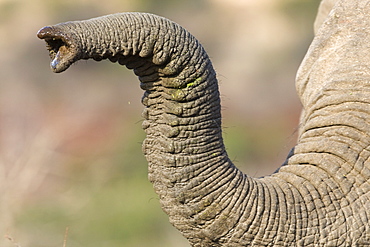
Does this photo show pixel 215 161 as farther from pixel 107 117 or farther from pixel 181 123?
pixel 107 117

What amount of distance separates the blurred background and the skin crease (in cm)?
287

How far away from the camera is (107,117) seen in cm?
1442

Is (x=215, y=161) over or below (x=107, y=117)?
below

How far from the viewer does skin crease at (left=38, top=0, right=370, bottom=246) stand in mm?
2666

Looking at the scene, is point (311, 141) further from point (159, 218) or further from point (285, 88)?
point (285, 88)

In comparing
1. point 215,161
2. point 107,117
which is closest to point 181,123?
point 215,161

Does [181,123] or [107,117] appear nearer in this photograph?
[181,123]

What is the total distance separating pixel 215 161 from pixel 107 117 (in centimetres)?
1168

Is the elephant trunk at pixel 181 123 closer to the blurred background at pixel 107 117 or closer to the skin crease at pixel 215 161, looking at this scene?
the skin crease at pixel 215 161

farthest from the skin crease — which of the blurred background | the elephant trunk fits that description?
the blurred background


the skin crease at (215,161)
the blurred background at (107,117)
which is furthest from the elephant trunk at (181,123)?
the blurred background at (107,117)

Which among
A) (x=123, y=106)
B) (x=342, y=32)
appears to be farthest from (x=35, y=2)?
(x=342, y=32)

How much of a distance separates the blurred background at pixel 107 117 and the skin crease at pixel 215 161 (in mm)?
2872

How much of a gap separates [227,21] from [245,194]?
55.4 ft
